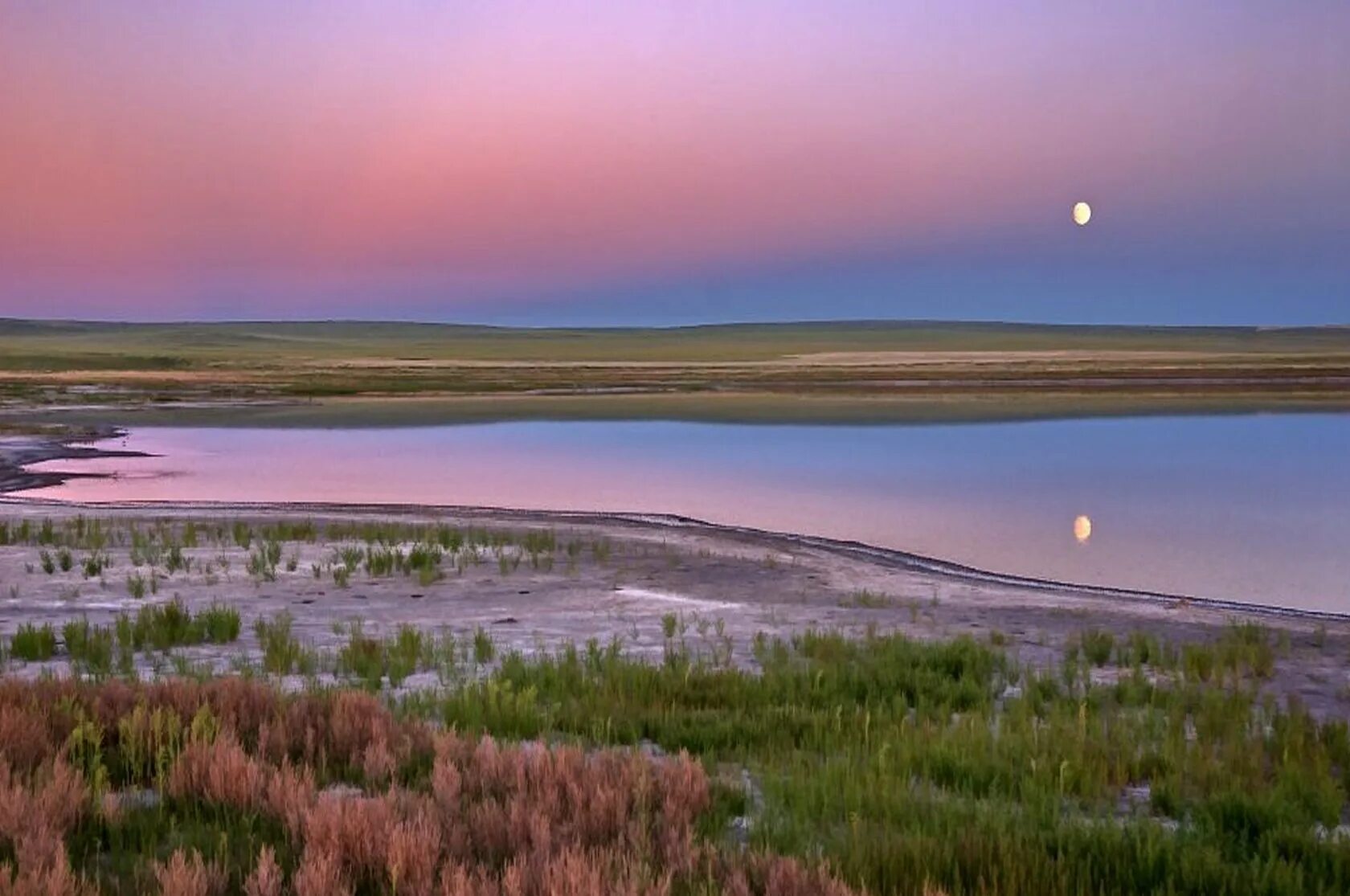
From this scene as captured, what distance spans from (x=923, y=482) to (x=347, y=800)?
A: 94.7ft

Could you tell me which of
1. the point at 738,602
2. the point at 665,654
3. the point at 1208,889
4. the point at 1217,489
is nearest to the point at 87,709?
the point at 665,654

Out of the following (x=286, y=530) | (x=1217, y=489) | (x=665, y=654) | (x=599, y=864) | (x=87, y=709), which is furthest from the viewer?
(x=1217, y=489)

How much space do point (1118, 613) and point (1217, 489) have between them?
1840 cm

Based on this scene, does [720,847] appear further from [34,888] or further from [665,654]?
[665,654]

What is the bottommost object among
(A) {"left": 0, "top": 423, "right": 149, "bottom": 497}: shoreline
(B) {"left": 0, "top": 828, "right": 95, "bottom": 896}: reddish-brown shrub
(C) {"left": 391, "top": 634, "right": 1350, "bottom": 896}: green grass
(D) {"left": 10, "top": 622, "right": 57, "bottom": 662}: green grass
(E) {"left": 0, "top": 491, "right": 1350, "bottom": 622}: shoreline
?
(A) {"left": 0, "top": 423, "right": 149, "bottom": 497}: shoreline

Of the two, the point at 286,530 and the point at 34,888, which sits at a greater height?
the point at 34,888

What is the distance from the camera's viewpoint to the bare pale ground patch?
1267 cm

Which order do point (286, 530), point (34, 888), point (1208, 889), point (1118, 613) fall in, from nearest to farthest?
point (34, 888), point (1208, 889), point (1118, 613), point (286, 530)

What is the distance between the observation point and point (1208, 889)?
5207mm

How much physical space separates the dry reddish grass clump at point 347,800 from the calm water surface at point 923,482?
48.7 ft

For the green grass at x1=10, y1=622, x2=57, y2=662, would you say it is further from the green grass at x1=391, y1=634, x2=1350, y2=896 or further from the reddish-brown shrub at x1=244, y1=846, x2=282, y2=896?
the reddish-brown shrub at x1=244, y1=846, x2=282, y2=896

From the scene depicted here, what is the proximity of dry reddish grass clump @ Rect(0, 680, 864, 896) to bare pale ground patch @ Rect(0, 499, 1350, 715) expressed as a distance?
9.60ft

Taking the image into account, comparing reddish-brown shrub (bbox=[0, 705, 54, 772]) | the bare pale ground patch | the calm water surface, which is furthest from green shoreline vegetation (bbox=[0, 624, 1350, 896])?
the calm water surface

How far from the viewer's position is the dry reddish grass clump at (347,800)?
15.5 feet
